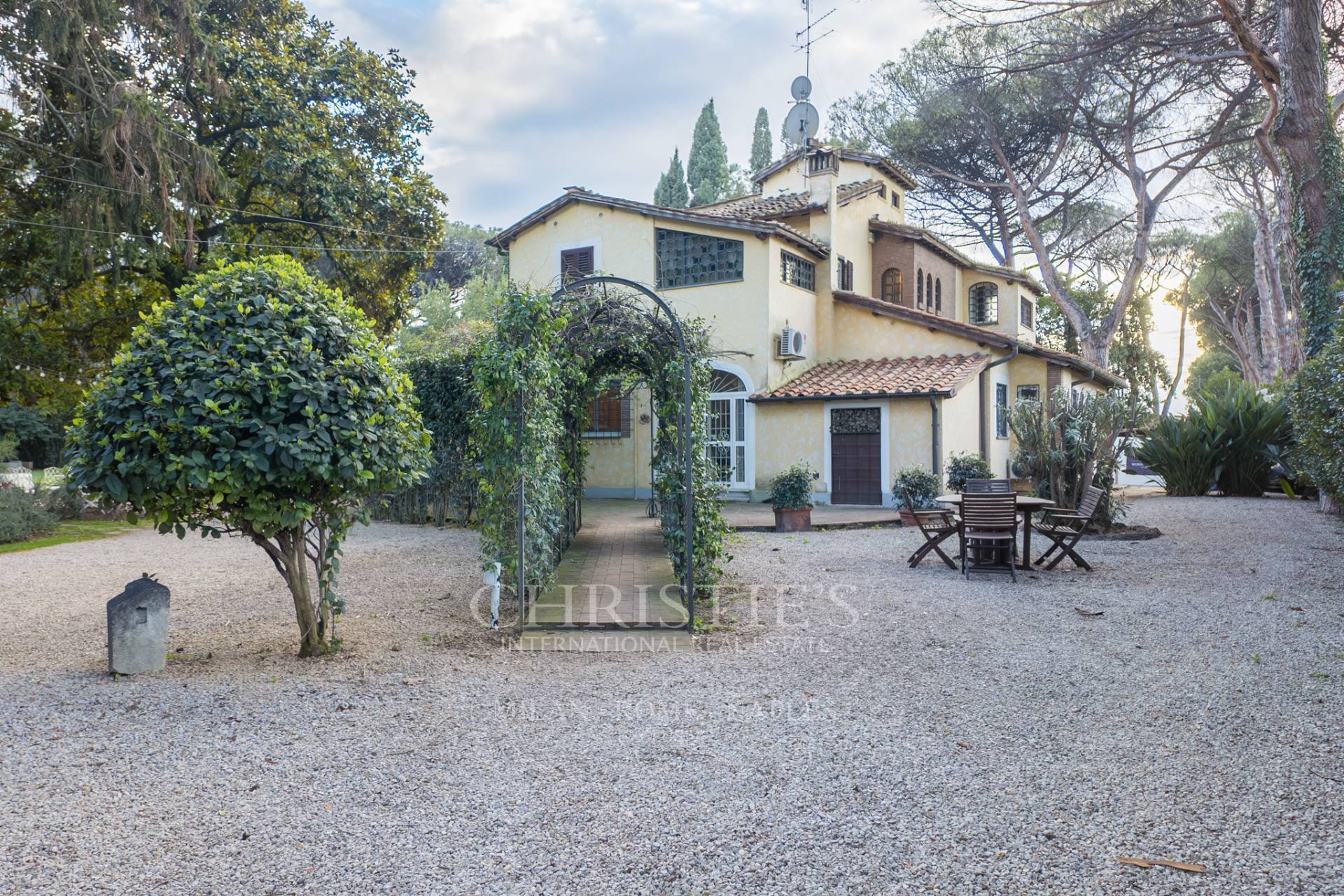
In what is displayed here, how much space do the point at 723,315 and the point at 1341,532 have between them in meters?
11.3

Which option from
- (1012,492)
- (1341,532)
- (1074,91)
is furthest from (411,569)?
(1074,91)

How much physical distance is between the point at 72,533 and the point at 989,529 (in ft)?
46.9

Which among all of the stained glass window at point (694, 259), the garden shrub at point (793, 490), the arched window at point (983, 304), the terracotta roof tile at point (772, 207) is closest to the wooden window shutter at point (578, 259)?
the stained glass window at point (694, 259)

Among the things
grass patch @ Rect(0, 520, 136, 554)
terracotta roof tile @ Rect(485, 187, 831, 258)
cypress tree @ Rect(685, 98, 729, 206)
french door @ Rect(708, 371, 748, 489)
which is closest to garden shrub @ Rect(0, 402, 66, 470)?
grass patch @ Rect(0, 520, 136, 554)

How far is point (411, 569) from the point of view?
980 cm

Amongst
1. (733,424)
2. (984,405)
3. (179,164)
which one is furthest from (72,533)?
(984,405)

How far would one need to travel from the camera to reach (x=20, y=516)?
494 inches

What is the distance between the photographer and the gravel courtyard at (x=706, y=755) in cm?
296

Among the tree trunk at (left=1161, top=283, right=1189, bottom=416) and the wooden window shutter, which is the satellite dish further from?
the tree trunk at (left=1161, top=283, right=1189, bottom=416)

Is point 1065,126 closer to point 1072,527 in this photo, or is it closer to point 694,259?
point 694,259

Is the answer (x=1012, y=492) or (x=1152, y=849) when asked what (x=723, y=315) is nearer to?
(x=1012, y=492)

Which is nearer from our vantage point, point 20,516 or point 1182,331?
point 20,516

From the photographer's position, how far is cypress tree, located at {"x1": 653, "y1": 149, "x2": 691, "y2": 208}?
44188mm

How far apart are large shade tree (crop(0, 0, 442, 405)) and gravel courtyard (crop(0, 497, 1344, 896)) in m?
8.66
